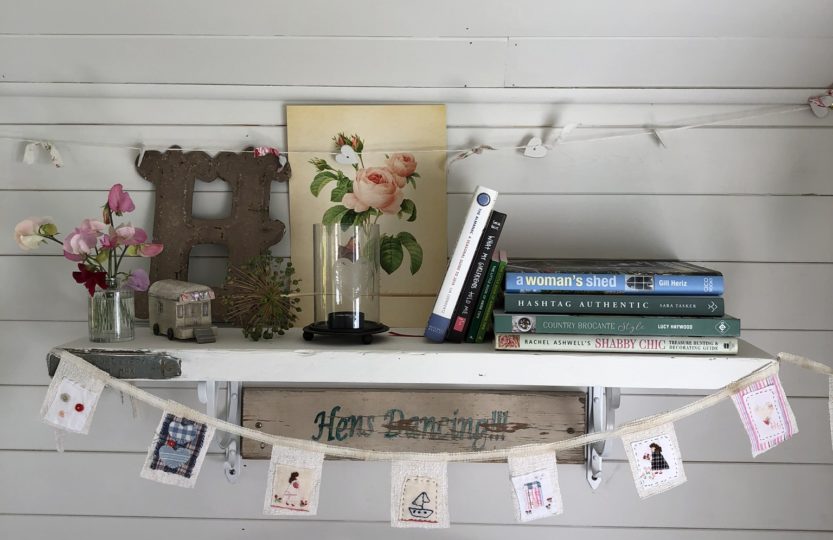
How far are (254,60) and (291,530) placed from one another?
0.82m

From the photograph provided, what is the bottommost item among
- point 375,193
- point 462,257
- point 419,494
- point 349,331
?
point 419,494

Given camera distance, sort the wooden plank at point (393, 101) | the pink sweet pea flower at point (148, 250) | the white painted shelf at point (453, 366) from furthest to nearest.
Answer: the wooden plank at point (393, 101), the pink sweet pea flower at point (148, 250), the white painted shelf at point (453, 366)

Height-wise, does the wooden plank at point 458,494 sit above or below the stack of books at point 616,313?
below

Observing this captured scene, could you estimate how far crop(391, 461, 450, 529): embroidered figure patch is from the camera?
1102 millimetres

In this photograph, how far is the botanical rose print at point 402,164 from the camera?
4.31 feet

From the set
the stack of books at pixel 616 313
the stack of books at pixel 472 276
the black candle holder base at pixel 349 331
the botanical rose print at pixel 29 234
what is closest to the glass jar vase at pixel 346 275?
the black candle holder base at pixel 349 331

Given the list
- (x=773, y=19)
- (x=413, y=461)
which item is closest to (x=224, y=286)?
(x=413, y=461)

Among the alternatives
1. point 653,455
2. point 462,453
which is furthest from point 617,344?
point 462,453

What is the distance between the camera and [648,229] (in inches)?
52.4

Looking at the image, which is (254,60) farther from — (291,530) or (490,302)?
(291,530)

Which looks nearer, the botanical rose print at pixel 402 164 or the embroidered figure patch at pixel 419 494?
the embroidered figure patch at pixel 419 494

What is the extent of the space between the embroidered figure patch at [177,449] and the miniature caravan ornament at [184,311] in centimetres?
12

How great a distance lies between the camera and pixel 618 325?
110 cm

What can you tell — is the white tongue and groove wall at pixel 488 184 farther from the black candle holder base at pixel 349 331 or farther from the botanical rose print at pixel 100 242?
the black candle holder base at pixel 349 331
